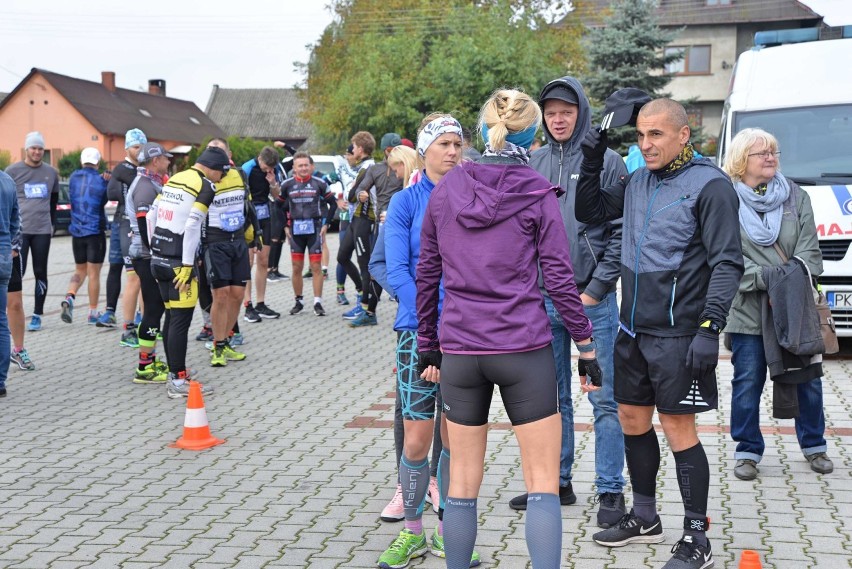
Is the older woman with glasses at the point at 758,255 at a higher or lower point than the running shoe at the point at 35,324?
higher

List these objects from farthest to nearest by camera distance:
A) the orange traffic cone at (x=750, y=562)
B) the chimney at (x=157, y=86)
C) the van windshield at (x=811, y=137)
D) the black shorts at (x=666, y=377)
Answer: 1. the chimney at (x=157, y=86)
2. the van windshield at (x=811, y=137)
3. the black shorts at (x=666, y=377)
4. the orange traffic cone at (x=750, y=562)

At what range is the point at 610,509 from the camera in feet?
16.9

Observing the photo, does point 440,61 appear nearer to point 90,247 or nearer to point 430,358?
point 90,247

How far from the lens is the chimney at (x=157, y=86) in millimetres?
80625

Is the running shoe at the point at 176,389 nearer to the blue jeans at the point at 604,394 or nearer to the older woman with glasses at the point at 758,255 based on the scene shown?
the blue jeans at the point at 604,394

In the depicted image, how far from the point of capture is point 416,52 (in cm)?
3938

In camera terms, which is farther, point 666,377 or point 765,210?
point 765,210

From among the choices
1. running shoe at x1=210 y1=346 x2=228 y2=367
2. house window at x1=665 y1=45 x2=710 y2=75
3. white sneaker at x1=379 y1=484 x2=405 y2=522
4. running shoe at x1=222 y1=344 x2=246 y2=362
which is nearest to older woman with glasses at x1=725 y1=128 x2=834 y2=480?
white sneaker at x1=379 y1=484 x2=405 y2=522

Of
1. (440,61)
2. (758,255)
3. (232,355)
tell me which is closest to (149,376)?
(232,355)

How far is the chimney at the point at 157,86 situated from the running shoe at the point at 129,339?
238ft

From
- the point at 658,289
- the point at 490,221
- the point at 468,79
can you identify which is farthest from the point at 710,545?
the point at 468,79

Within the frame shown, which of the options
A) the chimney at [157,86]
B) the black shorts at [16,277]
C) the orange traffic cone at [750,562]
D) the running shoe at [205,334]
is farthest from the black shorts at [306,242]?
the chimney at [157,86]

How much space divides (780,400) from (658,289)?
189 cm

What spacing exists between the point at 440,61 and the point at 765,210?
30.6 meters
